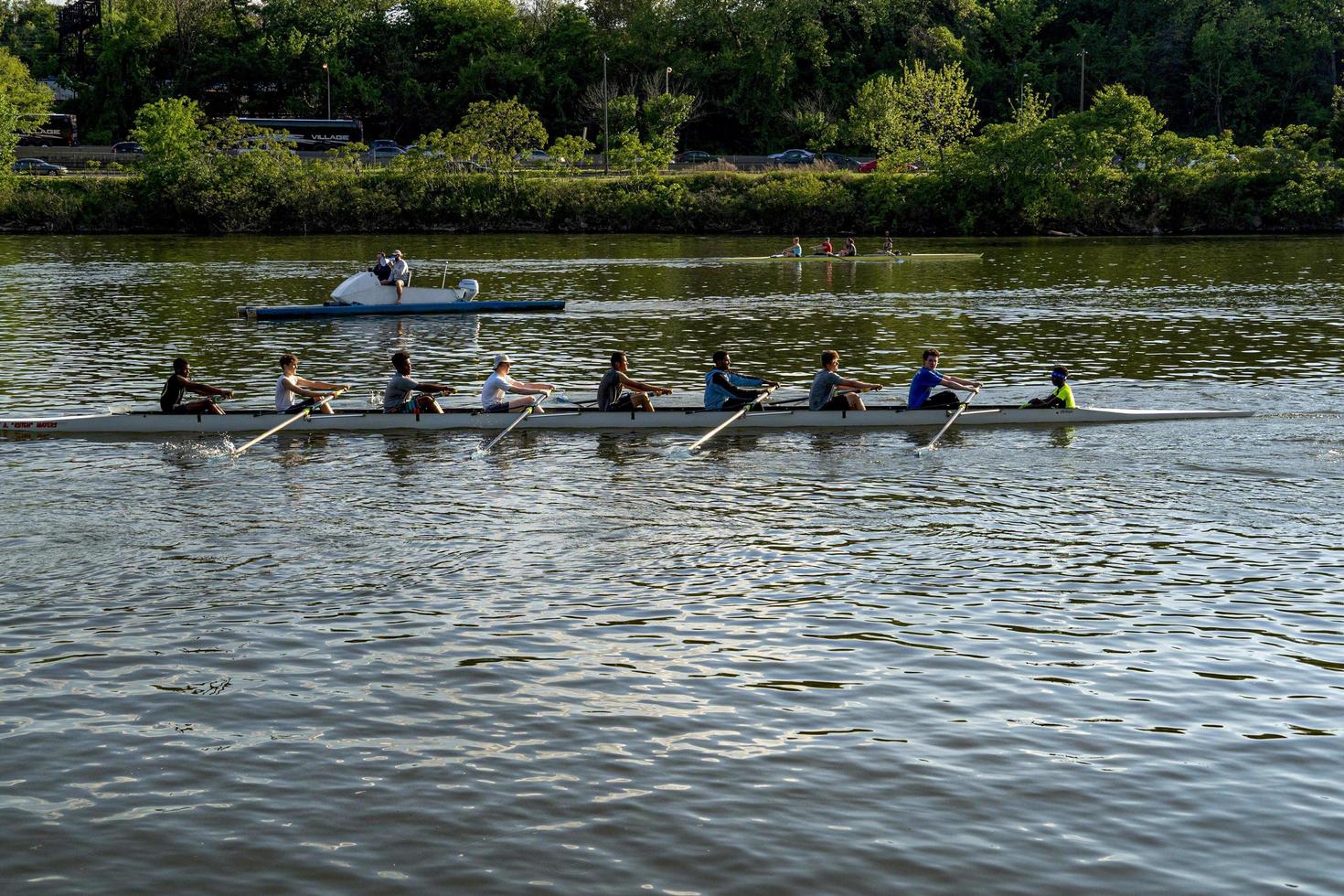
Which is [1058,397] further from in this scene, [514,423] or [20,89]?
[20,89]

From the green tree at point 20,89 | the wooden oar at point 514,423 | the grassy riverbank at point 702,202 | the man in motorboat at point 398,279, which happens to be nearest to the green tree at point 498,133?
the grassy riverbank at point 702,202

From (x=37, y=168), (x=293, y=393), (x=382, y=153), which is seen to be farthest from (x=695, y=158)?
(x=293, y=393)

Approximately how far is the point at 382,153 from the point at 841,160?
37707 mm

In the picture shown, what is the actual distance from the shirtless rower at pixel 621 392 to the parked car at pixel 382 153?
295 ft

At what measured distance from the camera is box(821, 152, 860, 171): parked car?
110m

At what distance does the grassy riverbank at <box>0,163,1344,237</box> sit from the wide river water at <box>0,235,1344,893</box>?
6254 centimetres

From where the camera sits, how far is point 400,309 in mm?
51375

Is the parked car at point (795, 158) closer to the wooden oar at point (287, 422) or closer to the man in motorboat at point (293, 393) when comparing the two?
the man in motorboat at point (293, 393)

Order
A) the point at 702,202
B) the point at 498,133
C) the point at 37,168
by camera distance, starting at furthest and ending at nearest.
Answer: the point at 37,168 → the point at 498,133 → the point at 702,202

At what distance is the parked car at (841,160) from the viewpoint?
11019cm

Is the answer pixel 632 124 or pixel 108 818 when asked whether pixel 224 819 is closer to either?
pixel 108 818

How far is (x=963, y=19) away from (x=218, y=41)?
229 ft

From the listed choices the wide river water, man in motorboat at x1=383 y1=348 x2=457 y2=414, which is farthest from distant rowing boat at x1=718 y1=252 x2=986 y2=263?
man in motorboat at x1=383 y1=348 x2=457 y2=414

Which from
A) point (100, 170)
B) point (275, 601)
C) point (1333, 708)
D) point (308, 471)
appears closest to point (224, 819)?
point (275, 601)
